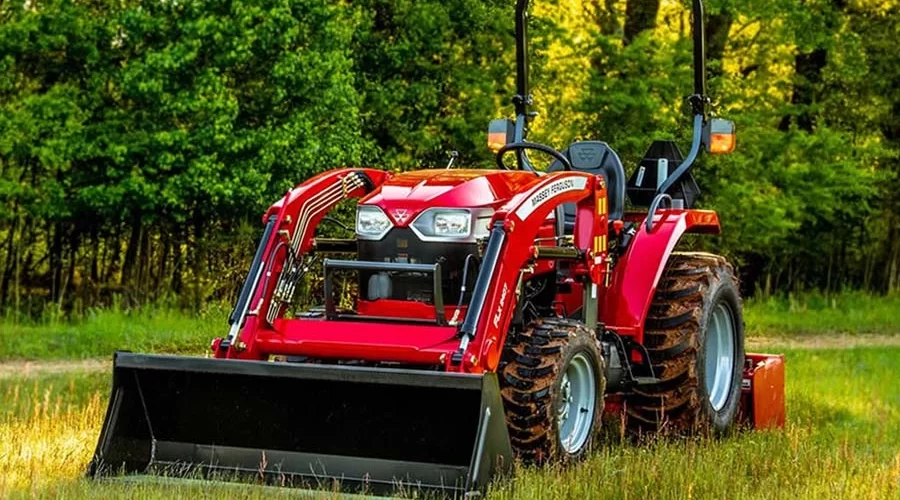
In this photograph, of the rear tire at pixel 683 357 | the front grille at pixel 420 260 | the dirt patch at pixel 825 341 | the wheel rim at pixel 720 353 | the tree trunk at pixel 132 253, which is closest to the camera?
the front grille at pixel 420 260

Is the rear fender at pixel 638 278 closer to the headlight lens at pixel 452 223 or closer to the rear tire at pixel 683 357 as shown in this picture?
the rear tire at pixel 683 357

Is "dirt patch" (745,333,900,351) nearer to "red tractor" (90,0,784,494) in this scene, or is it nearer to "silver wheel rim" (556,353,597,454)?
"red tractor" (90,0,784,494)

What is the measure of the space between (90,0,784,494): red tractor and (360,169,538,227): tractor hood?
0.04 feet

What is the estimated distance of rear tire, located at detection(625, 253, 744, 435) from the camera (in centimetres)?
858

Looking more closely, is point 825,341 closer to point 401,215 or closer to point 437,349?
point 401,215

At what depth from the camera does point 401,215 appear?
7723 millimetres

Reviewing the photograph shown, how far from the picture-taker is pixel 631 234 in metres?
8.84

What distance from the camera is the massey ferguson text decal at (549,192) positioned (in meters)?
7.54

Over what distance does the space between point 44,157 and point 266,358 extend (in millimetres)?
10609

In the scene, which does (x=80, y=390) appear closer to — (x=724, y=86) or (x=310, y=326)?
(x=310, y=326)

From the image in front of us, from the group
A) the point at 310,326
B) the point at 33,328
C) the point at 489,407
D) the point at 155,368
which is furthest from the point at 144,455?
the point at 33,328

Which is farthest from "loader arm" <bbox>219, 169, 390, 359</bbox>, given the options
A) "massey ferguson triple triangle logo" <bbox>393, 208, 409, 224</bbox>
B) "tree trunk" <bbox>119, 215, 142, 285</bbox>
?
"tree trunk" <bbox>119, 215, 142, 285</bbox>

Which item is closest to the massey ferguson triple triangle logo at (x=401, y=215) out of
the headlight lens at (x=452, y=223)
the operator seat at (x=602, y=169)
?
the headlight lens at (x=452, y=223)

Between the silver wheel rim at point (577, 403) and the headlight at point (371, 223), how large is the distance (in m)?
1.17
